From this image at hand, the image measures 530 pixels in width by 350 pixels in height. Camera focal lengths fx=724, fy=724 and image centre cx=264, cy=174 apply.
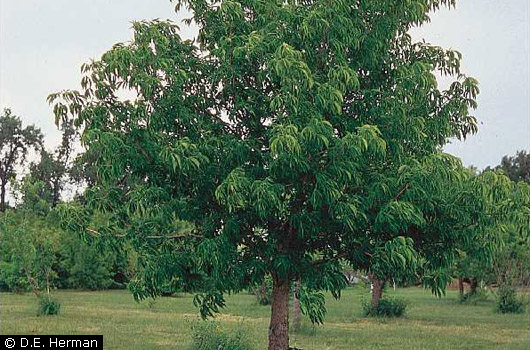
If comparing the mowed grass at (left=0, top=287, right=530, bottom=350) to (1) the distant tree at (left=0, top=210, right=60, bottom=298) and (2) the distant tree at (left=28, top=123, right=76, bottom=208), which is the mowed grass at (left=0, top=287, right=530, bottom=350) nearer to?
(1) the distant tree at (left=0, top=210, right=60, bottom=298)

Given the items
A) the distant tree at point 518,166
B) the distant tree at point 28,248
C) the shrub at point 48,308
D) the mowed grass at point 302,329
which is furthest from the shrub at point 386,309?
the distant tree at point 518,166

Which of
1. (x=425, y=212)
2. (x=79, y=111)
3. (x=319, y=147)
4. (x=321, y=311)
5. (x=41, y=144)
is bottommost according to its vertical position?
(x=321, y=311)

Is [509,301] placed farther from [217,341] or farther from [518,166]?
[518,166]

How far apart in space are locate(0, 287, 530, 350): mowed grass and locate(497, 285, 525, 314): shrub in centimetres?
71

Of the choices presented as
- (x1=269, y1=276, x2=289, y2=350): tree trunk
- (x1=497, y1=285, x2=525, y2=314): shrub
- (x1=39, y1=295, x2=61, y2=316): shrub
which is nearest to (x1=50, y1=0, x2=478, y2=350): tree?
(x1=269, y1=276, x2=289, y2=350): tree trunk

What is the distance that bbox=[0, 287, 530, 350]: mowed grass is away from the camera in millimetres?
21203

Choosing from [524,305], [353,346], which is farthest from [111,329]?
[524,305]

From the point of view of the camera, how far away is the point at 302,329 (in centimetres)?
2348

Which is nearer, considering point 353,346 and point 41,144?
point 353,346

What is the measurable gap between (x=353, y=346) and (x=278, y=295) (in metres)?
9.24

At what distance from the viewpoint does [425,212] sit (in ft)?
35.1

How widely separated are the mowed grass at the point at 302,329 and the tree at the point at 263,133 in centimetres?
848

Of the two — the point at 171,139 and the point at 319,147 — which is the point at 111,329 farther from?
the point at 319,147

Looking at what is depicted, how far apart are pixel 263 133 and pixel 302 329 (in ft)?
43.6
